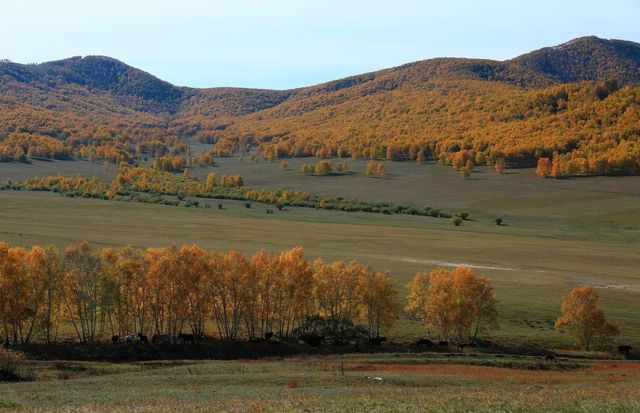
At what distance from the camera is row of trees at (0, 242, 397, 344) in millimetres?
71375

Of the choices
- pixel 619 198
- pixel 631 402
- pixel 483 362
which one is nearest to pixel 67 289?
pixel 483 362

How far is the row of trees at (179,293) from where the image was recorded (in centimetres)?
7138

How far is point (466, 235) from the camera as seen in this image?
145625mm

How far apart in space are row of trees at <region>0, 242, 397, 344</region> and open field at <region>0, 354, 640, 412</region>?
12.9 meters

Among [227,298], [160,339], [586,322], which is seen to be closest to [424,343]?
[586,322]

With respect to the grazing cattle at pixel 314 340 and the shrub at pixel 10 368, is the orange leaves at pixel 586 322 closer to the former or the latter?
the grazing cattle at pixel 314 340

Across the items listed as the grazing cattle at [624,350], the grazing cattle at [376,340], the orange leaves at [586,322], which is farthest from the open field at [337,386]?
the grazing cattle at [376,340]

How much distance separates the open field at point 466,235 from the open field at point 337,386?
16.6m

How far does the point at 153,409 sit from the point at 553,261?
95.0 metres

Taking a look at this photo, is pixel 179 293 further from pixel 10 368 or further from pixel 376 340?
pixel 10 368

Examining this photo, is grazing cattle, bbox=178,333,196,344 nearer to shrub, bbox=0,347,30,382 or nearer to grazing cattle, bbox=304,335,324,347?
grazing cattle, bbox=304,335,324,347

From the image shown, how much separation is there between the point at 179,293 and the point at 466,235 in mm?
82636

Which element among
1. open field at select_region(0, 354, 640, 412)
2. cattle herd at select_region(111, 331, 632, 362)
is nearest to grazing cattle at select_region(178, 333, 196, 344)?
cattle herd at select_region(111, 331, 632, 362)

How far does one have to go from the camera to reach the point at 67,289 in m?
73.1
